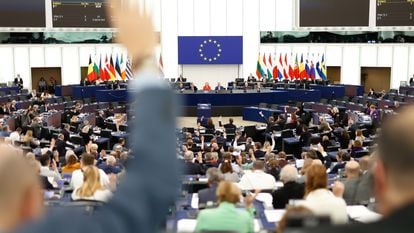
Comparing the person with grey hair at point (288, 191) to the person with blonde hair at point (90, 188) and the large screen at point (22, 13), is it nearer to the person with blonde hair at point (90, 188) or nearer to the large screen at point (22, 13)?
the person with blonde hair at point (90, 188)

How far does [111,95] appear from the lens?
28297 millimetres

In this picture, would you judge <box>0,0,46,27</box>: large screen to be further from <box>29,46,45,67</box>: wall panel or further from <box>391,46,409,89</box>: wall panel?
<box>391,46,409,89</box>: wall panel

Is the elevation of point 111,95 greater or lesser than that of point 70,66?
lesser

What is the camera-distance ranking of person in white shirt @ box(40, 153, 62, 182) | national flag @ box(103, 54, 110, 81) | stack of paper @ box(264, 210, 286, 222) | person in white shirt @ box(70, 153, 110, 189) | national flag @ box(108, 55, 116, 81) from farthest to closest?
national flag @ box(108, 55, 116, 81), national flag @ box(103, 54, 110, 81), person in white shirt @ box(40, 153, 62, 182), person in white shirt @ box(70, 153, 110, 189), stack of paper @ box(264, 210, 286, 222)

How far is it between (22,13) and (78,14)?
2959 mm

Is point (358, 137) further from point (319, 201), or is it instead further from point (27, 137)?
point (319, 201)

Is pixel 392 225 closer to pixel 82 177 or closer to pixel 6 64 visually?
pixel 82 177

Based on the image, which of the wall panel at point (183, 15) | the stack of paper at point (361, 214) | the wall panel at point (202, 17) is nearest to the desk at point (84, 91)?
the wall panel at point (183, 15)

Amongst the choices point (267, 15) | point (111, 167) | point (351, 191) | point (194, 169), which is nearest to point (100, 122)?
point (194, 169)

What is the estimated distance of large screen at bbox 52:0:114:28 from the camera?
1168 inches

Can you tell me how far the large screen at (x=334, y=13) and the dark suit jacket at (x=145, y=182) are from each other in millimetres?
30048

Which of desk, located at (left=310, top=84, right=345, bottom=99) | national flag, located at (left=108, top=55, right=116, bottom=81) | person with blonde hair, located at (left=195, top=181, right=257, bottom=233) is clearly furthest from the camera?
national flag, located at (left=108, top=55, right=116, bottom=81)

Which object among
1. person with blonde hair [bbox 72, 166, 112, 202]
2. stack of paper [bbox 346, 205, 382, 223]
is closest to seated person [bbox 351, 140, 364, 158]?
stack of paper [bbox 346, 205, 382, 223]

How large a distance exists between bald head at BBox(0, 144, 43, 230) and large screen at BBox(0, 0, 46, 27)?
30.4 metres
